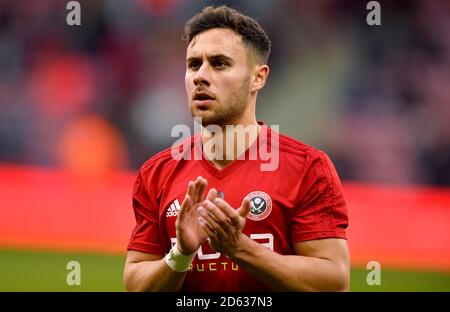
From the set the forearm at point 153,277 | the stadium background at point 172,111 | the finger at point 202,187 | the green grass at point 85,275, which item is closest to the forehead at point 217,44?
the finger at point 202,187

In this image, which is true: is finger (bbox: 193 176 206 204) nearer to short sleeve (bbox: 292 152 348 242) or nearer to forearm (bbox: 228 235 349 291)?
forearm (bbox: 228 235 349 291)

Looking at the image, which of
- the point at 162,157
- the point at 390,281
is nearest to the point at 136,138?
the point at 390,281

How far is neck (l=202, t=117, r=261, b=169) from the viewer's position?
4.01 m

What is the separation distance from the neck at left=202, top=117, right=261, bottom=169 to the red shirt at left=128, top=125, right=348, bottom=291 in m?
0.04

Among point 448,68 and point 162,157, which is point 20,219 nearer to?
Result: point 162,157

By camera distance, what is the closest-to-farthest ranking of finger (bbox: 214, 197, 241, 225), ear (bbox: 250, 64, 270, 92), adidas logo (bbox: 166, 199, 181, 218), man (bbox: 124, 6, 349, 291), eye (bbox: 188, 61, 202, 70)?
finger (bbox: 214, 197, 241, 225)
man (bbox: 124, 6, 349, 291)
adidas logo (bbox: 166, 199, 181, 218)
eye (bbox: 188, 61, 202, 70)
ear (bbox: 250, 64, 270, 92)

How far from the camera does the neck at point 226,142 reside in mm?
4012

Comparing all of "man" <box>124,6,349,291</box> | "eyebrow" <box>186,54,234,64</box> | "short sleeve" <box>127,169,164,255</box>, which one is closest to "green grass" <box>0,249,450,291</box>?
"short sleeve" <box>127,169,164,255</box>

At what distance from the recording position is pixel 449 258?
8484 mm

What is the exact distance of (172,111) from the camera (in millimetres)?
10055

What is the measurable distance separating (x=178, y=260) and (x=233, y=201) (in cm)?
51

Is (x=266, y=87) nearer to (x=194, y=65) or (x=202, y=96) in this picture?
(x=194, y=65)

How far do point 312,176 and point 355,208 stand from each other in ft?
16.5

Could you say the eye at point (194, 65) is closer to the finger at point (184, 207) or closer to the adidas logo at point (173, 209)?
the adidas logo at point (173, 209)
